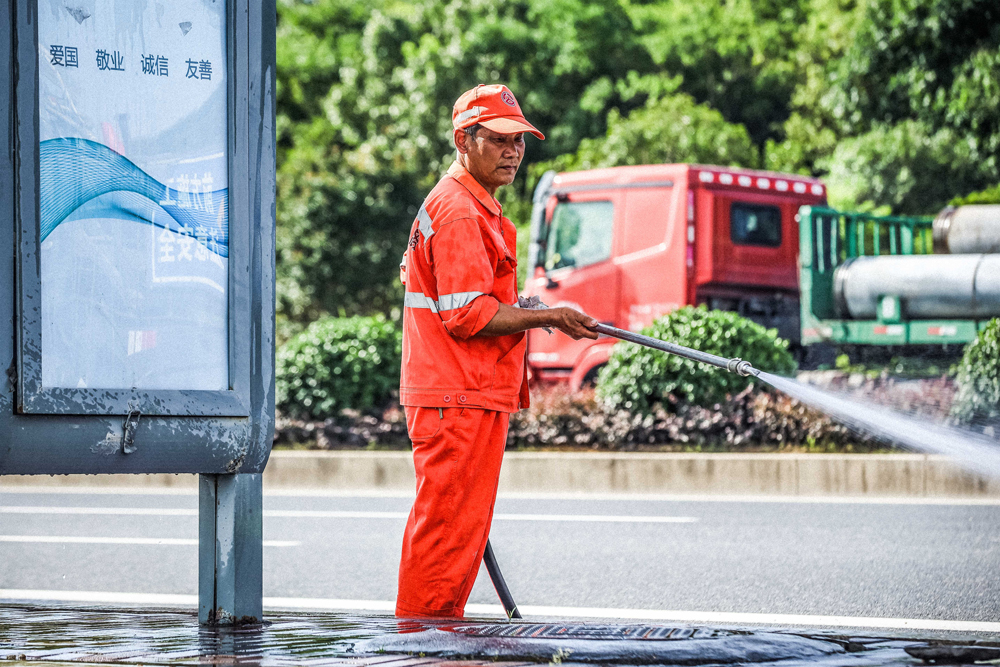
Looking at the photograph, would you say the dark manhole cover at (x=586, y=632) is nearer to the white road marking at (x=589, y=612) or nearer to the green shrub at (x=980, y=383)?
the white road marking at (x=589, y=612)

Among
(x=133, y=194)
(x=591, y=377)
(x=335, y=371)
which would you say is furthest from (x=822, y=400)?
(x=591, y=377)

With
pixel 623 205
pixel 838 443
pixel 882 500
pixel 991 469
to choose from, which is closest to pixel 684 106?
pixel 623 205

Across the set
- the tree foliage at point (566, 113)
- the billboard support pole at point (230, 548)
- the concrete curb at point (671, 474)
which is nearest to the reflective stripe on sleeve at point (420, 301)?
the billboard support pole at point (230, 548)

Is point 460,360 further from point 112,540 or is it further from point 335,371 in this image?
point 335,371

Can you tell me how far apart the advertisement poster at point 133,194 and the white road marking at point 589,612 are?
6.63 ft

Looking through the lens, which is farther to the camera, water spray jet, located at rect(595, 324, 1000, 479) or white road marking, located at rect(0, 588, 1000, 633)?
white road marking, located at rect(0, 588, 1000, 633)

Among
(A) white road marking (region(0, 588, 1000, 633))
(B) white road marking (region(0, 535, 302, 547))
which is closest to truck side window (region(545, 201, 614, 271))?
(B) white road marking (region(0, 535, 302, 547))

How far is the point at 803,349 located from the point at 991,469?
907 cm

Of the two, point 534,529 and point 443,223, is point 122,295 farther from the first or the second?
point 534,529

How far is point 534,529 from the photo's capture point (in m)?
7.74

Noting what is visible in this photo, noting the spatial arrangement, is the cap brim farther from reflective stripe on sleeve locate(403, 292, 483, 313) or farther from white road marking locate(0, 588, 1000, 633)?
white road marking locate(0, 588, 1000, 633)

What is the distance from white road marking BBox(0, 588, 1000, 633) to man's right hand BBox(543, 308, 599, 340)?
4.71 ft

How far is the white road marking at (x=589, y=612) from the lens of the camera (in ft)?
15.8

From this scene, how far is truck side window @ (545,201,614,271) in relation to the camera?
44.5 ft
